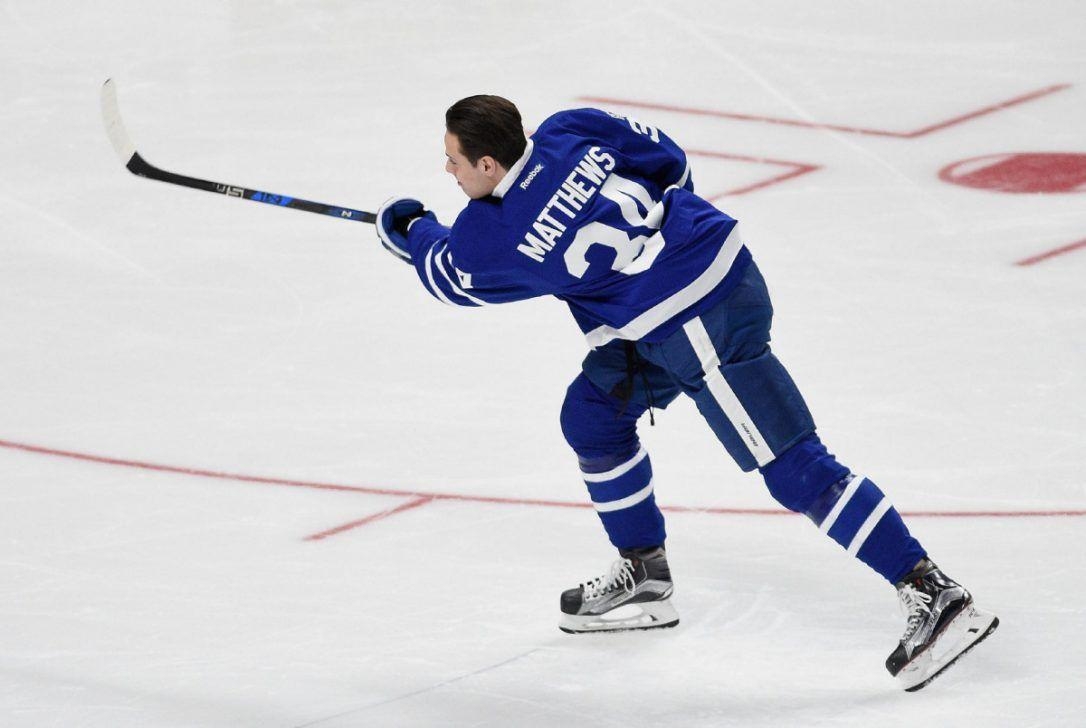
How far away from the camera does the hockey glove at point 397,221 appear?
3.50 meters

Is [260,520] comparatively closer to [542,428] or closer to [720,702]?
[542,428]

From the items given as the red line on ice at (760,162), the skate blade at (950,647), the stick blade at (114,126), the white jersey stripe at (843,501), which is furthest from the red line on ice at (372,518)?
the red line on ice at (760,162)

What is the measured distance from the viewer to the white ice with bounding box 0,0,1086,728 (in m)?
3.37

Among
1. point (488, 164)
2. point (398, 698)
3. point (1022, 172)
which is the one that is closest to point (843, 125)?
point (1022, 172)

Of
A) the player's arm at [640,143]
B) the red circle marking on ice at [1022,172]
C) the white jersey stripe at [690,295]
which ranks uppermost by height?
the player's arm at [640,143]

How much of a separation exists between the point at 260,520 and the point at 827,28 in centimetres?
395

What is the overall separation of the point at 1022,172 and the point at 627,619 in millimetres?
2804

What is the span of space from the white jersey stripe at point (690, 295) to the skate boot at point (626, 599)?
508 millimetres

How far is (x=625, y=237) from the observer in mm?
3168

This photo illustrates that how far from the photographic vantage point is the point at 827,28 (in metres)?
7.24

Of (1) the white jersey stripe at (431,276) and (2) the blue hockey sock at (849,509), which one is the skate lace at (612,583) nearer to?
(2) the blue hockey sock at (849,509)

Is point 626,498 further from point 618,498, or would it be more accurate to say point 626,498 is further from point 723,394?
point 723,394

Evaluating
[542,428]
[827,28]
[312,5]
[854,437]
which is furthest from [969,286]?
[312,5]

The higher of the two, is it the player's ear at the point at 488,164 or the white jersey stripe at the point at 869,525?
the player's ear at the point at 488,164
